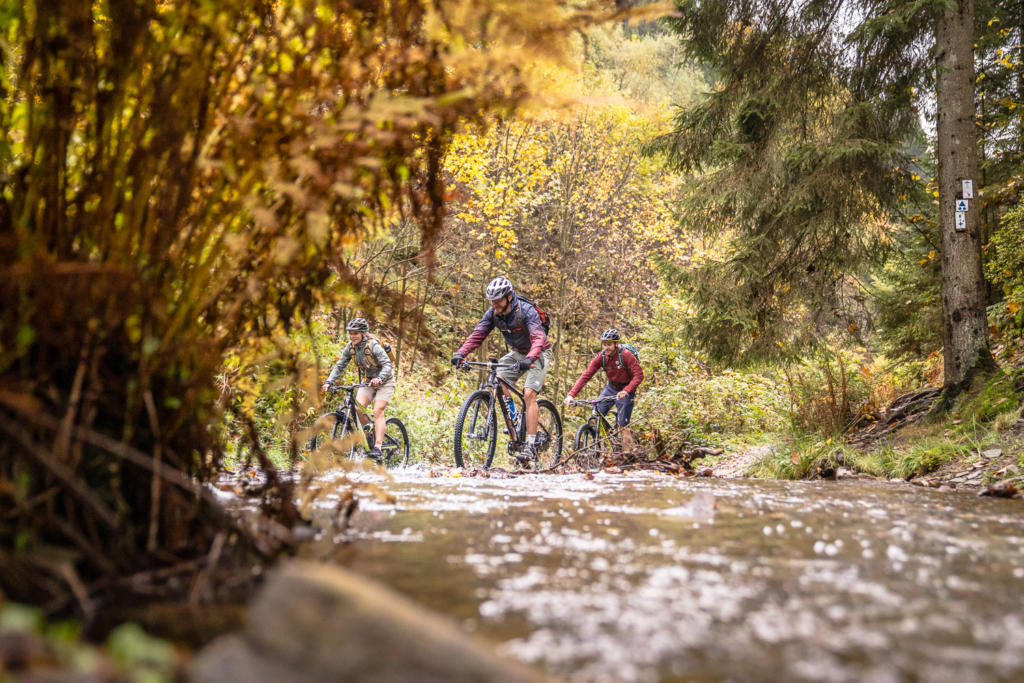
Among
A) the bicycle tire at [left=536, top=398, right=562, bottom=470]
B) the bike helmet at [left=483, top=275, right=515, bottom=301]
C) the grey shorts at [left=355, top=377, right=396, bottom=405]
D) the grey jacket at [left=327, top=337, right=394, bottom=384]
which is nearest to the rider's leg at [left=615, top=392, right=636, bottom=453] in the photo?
the bicycle tire at [left=536, top=398, right=562, bottom=470]

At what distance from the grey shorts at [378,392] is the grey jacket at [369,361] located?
0.15m

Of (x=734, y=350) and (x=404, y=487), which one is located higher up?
(x=734, y=350)

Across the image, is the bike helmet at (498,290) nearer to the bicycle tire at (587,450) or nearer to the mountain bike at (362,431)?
the bicycle tire at (587,450)

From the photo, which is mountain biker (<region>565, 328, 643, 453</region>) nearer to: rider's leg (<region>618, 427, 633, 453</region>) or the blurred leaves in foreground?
rider's leg (<region>618, 427, 633, 453</region>)

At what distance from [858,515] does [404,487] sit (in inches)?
120

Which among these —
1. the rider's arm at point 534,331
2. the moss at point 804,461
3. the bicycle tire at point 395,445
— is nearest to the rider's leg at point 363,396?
the bicycle tire at point 395,445

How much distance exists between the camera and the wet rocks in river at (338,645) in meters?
1.21

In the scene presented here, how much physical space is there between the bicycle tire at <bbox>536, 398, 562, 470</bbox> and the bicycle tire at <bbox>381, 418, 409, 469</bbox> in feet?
7.42

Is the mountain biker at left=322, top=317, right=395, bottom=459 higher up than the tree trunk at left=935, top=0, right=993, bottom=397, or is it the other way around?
the tree trunk at left=935, top=0, right=993, bottom=397

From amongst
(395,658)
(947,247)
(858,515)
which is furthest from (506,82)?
(947,247)

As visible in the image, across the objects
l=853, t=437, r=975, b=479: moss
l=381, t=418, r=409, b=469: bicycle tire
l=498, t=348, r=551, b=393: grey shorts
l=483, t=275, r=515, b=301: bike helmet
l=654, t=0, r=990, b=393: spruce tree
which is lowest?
l=381, t=418, r=409, b=469: bicycle tire

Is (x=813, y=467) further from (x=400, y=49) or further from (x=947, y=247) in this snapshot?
(x=400, y=49)

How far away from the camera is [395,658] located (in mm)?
1225

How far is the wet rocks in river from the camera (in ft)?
3.98
